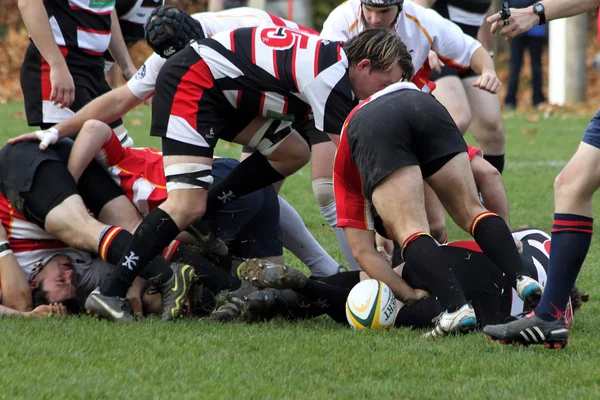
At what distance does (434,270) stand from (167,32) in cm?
→ 187

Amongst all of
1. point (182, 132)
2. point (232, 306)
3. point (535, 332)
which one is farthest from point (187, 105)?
point (535, 332)

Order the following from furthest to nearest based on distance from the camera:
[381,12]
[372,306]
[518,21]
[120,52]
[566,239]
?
[120,52], [381,12], [372,306], [518,21], [566,239]

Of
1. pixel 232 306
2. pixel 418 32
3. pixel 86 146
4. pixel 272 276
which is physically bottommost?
pixel 232 306

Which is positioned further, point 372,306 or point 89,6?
point 89,6

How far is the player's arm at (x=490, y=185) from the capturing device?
5.35m

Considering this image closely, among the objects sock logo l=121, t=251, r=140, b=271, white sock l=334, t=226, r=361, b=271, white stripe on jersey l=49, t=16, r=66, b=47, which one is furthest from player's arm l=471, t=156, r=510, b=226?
white stripe on jersey l=49, t=16, r=66, b=47

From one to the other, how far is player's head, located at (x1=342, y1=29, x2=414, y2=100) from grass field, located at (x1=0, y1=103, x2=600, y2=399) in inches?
44.5

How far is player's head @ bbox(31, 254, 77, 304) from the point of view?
4.79 meters

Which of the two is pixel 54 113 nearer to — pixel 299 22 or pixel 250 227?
pixel 250 227

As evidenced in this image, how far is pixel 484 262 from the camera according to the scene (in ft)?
15.0

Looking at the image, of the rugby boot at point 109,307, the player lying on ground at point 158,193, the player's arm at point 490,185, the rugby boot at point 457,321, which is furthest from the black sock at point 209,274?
the player's arm at point 490,185

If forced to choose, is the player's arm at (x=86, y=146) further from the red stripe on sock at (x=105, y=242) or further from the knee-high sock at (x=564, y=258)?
the knee-high sock at (x=564, y=258)

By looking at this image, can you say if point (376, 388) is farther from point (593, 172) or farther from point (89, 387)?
point (593, 172)

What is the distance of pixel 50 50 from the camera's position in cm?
588
